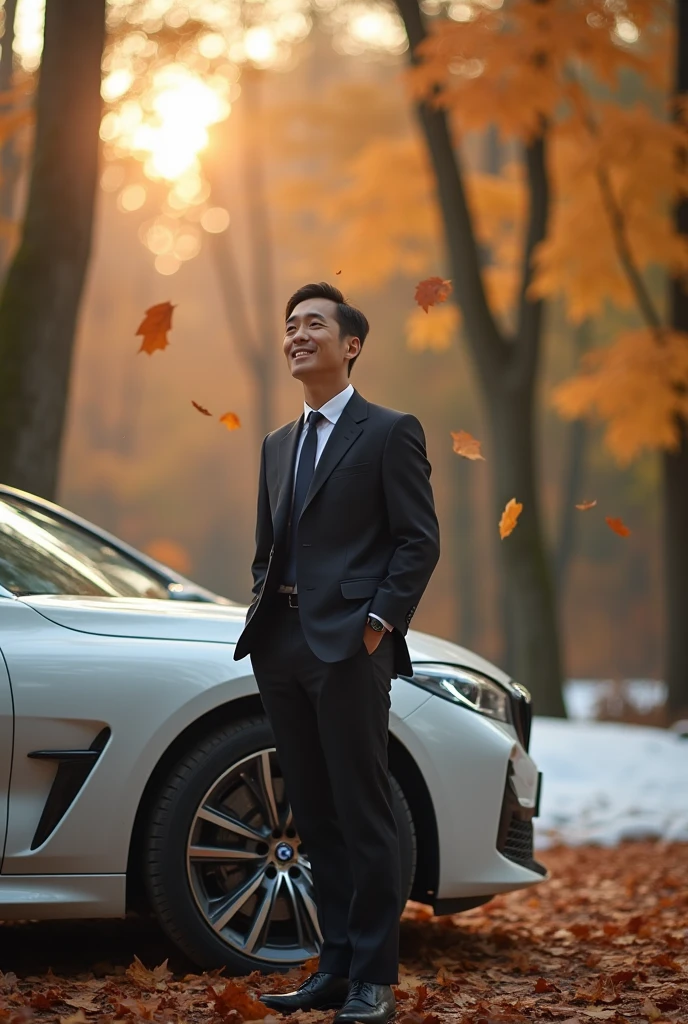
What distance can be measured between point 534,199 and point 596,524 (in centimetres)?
2202

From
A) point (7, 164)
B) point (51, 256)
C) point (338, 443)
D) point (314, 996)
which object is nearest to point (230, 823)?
point (314, 996)

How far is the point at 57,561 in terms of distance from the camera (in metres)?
4.61

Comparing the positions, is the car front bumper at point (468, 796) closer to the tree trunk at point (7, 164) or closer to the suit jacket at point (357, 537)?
the suit jacket at point (357, 537)

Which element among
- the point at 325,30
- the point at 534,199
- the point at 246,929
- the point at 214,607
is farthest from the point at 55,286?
the point at 325,30

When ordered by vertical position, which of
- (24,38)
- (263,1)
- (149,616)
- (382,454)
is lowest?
(149,616)

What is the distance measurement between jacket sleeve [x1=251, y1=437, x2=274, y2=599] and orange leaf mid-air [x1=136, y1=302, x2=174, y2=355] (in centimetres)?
94

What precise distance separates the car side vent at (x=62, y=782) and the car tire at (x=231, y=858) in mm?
262

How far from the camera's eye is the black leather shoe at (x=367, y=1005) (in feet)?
10.7

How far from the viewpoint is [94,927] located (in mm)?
4961

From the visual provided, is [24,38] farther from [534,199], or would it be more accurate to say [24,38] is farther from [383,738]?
[383,738]

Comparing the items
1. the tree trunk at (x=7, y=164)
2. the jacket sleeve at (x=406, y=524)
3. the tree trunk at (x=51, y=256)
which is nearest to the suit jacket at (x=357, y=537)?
the jacket sleeve at (x=406, y=524)

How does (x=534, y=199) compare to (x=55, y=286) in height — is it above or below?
above

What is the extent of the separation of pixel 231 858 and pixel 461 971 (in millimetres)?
1038

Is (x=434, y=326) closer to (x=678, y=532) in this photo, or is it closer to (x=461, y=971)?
(x=678, y=532)
